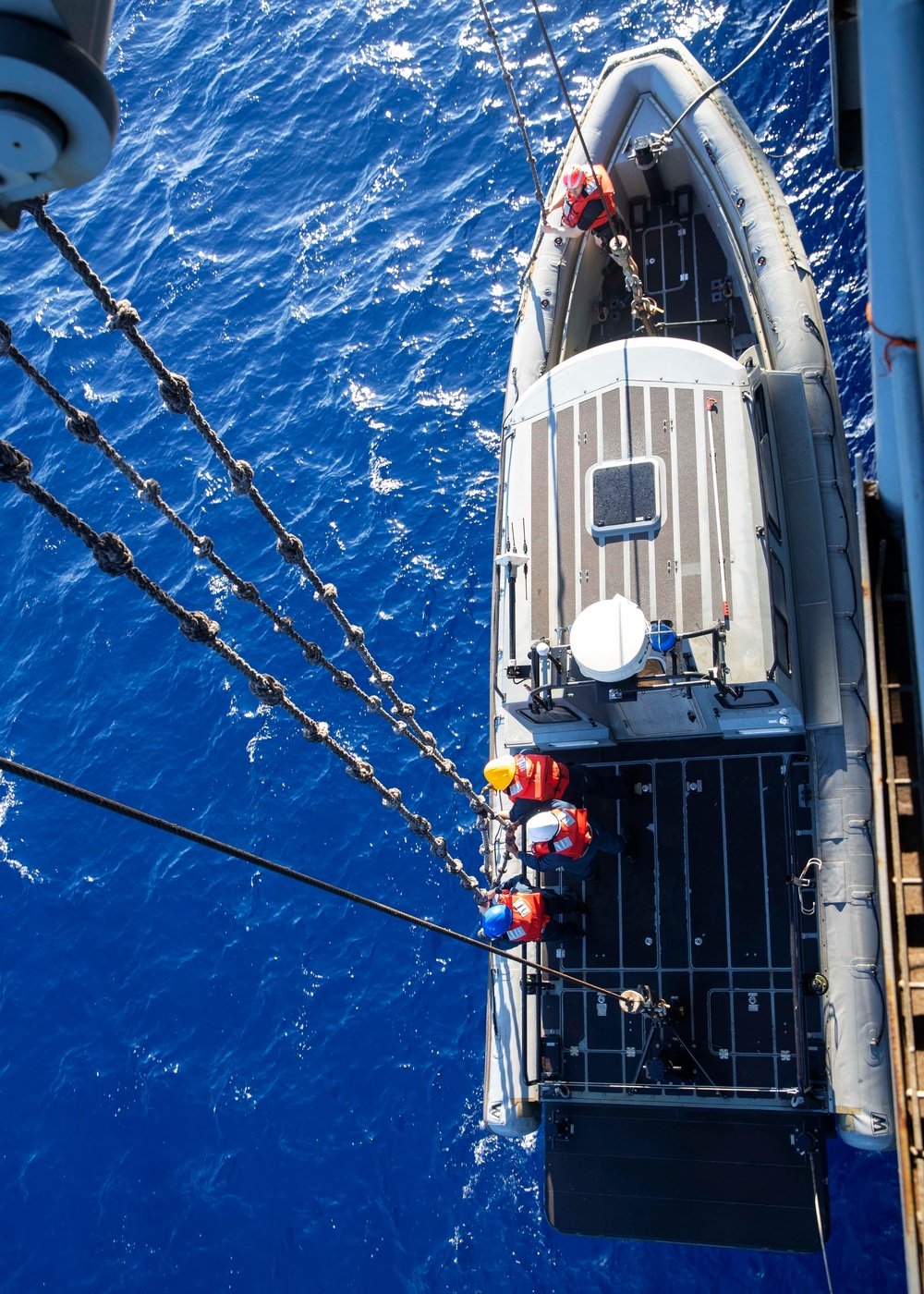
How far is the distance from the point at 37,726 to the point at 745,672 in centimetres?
1474

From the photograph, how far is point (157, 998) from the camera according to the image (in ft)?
56.9

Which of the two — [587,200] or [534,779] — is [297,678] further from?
[587,200]

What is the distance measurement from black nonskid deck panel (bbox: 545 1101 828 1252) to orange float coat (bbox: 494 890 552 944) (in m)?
2.22

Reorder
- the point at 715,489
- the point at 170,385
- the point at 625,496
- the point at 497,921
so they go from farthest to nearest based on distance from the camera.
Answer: the point at 625,496, the point at 715,489, the point at 497,921, the point at 170,385

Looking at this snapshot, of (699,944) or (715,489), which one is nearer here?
(715,489)

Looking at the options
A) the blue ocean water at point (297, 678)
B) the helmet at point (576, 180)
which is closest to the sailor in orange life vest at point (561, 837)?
the blue ocean water at point (297, 678)

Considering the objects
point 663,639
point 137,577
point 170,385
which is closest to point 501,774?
point 663,639

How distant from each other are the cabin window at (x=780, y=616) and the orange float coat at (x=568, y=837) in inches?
115

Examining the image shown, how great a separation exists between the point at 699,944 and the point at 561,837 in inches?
91.3

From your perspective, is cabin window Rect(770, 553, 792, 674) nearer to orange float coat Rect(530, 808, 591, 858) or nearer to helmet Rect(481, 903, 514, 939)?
orange float coat Rect(530, 808, 591, 858)

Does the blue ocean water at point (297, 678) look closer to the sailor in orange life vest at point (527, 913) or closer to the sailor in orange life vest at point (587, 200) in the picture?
the sailor in orange life vest at point (527, 913)

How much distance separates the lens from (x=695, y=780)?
12.9 meters

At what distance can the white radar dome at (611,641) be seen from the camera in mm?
11250

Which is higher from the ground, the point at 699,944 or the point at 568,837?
the point at 568,837
